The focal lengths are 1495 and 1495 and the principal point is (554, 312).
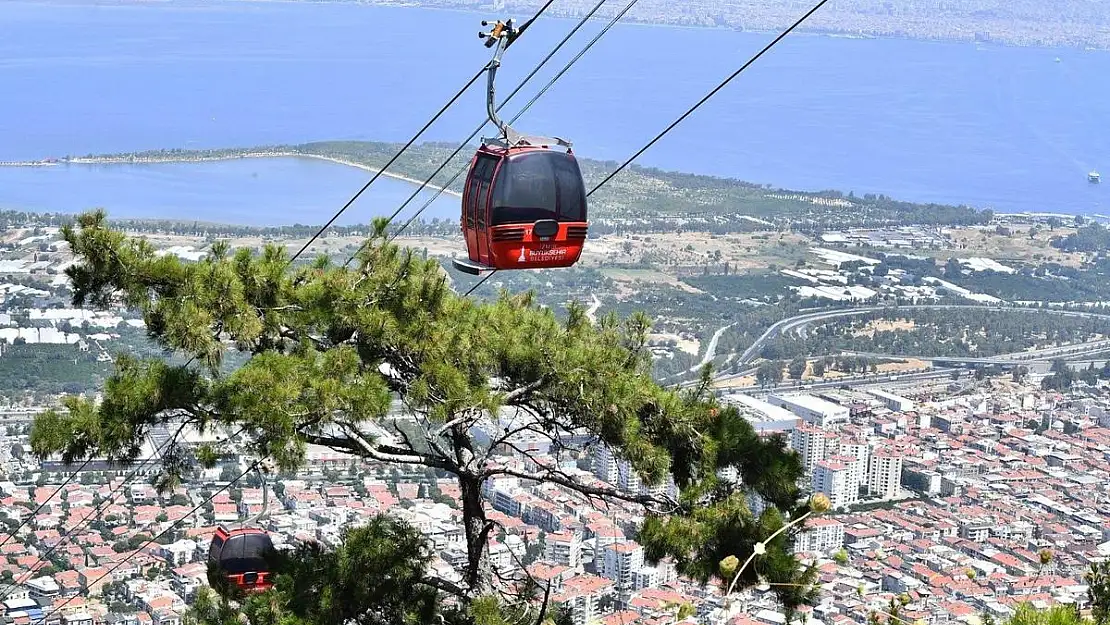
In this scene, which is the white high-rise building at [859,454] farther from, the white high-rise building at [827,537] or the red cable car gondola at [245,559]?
the red cable car gondola at [245,559]

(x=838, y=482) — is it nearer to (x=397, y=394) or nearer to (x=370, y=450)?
(x=397, y=394)

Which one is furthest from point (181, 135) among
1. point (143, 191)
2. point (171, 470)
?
point (171, 470)

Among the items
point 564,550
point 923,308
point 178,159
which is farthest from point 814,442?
point 178,159

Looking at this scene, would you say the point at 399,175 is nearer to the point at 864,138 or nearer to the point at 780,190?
the point at 780,190

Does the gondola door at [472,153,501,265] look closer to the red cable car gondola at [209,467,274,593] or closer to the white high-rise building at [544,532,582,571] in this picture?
the red cable car gondola at [209,467,274,593]

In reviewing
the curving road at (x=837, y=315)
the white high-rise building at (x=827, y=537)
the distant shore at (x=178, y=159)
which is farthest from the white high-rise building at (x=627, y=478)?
the distant shore at (x=178, y=159)

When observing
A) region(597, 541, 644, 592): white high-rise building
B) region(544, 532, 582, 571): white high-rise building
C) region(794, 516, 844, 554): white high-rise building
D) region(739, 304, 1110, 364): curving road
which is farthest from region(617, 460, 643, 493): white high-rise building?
region(739, 304, 1110, 364): curving road
